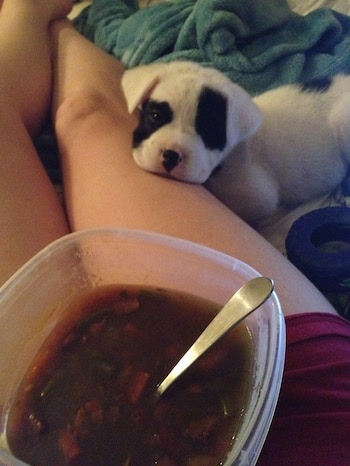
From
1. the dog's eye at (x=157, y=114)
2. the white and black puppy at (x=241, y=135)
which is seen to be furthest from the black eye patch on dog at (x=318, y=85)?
the dog's eye at (x=157, y=114)

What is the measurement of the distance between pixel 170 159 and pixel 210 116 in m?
0.11

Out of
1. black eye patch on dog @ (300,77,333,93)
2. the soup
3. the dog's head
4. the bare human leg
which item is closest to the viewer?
the soup

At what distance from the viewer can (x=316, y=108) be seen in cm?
104

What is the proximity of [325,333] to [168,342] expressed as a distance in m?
0.17

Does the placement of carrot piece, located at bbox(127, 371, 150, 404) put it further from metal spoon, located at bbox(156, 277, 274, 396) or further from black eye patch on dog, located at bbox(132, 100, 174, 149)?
black eye patch on dog, located at bbox(132, 100, 174, 149)

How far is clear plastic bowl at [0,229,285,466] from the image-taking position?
1.49 ft

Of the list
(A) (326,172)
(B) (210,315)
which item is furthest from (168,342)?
(A) (326,172)

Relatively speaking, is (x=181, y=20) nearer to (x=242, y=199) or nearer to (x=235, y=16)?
(x=235, y=16)

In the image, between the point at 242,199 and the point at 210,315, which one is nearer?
the point at 210,315

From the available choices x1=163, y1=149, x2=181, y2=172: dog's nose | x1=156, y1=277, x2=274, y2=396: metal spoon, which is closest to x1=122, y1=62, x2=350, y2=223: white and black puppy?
x1=163, y1=149, x2=181, y2=172: dog's nose

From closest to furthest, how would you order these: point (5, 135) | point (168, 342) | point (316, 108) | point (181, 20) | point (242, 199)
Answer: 1. point (168, 342)
2. point (5, 135)
3. point (242, 199)
4. point (316, 108)
5. point (181, 20)

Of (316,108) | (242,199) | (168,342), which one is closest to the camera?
(168,342)

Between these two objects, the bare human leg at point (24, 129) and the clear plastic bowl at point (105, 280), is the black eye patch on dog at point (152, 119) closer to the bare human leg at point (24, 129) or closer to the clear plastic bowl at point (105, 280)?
the bare human leg at point (24, 129)

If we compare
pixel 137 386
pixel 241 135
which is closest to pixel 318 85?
pixel 241 135
